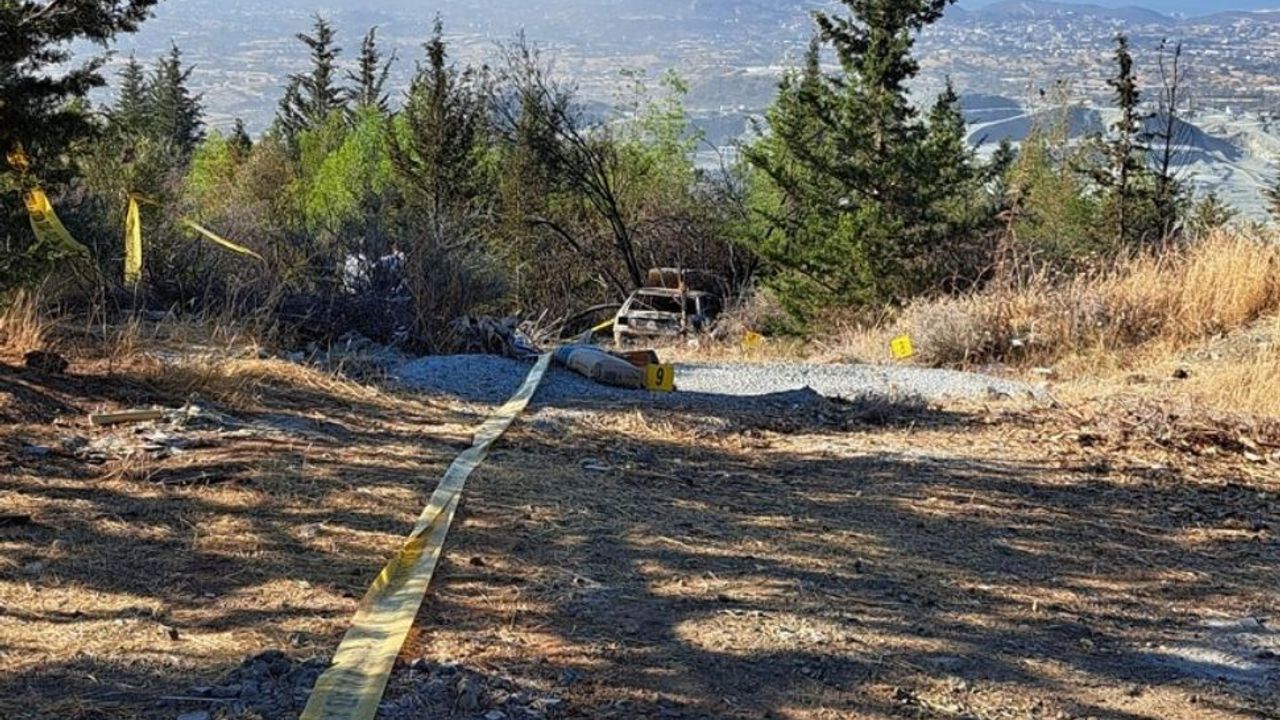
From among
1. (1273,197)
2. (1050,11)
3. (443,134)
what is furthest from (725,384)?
(1050,11)

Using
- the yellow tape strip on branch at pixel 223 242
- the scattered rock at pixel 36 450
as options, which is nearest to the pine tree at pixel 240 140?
the yellow tape strip on branch at pixel 223 242

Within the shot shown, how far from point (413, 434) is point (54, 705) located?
9.94 ft

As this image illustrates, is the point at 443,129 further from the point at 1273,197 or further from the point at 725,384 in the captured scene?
the point at 725,384

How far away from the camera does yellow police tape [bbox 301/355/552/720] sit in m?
2.58

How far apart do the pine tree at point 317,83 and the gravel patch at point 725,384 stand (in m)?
48.7

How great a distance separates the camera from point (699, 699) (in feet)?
9.07

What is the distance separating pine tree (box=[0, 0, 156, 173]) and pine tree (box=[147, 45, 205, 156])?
51.2 metres

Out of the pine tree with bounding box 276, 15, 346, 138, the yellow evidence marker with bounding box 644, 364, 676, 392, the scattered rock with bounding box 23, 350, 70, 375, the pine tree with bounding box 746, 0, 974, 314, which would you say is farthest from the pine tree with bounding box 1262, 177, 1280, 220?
the pine tree with bounding box 276, 15, 346, 138

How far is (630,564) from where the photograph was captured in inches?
147

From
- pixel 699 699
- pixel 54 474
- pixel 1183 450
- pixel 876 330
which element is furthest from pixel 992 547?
pixel 876 330

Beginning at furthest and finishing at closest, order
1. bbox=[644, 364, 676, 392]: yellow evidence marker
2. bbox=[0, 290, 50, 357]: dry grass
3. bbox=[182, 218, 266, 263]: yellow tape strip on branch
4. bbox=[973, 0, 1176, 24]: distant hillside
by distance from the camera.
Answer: bbox=[973, 0, 1176, 24]: distant hillside → bbox=[182, 218, 266, 263]: yellow tape strip on branch → bbox=[644, 364, 676, 392]: yellow evidence marker → bbox=[0, 290, 50, 357]: dry grass

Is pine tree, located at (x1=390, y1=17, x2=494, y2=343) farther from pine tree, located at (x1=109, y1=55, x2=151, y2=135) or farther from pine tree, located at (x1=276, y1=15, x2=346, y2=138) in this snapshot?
pine tree, located at (x1=109, y1=55, x2=151, y2=135)

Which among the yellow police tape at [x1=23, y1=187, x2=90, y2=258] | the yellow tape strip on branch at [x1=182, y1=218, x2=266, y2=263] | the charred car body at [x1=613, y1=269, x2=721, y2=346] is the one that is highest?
the yellow police tape at [x1=23, y1=187, x2=90, y2=258]

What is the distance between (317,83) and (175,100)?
22.9ft
